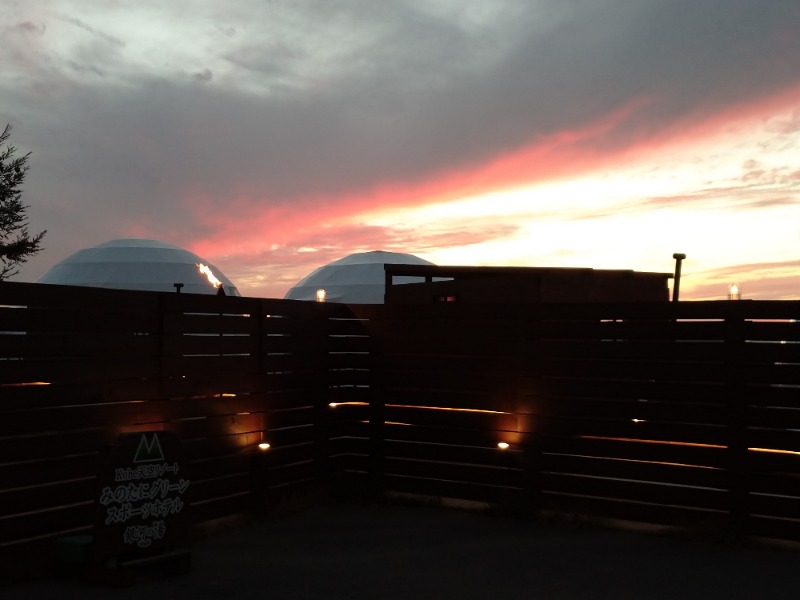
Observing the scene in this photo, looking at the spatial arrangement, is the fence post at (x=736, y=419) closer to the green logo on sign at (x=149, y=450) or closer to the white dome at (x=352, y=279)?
the green logo on sign at (x=149, y=450)

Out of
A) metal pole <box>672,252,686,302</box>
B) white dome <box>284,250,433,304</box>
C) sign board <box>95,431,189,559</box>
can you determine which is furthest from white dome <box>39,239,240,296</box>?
sign board <box>95,431,189,559</box>

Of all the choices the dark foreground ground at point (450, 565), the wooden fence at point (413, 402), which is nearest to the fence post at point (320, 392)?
the wooden fence at point (413, 402)

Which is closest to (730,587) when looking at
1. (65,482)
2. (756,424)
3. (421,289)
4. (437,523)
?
(756,424)

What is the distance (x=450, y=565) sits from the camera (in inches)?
301

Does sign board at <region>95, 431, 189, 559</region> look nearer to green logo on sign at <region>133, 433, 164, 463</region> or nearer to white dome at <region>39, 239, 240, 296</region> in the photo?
green logo on sign at <region>133, 433, 164, 463</region>

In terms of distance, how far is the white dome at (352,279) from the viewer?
57.6 metres

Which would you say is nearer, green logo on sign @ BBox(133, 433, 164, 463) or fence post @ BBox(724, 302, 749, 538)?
green logo on sign @ BBox(133, 433, 164, 463)

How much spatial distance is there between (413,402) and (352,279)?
48694 millimetres

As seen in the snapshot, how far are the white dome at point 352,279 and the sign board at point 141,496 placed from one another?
47168mm

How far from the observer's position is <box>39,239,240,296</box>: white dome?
60000mm

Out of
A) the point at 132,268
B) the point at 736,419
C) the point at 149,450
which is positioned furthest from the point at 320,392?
the point at 132,268

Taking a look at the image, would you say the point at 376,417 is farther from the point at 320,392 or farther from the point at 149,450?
the point at 149,450

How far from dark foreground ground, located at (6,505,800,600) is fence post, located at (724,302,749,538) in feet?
1.23

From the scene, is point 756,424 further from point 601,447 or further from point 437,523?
point 437,523
